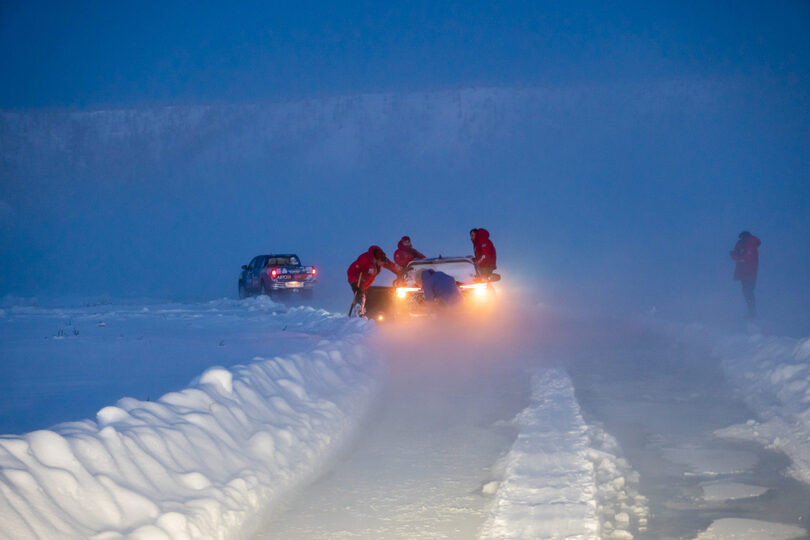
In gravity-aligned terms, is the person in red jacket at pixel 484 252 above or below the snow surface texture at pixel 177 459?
above

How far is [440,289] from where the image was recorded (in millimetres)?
12883

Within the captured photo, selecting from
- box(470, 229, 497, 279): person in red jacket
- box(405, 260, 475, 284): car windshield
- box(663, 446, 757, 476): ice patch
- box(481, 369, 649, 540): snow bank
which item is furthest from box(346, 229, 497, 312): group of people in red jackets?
box(663, 446, 757, 476): ice patch

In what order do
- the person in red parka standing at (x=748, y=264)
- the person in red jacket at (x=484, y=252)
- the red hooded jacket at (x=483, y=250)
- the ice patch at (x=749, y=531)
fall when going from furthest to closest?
the person in red parka standing at (x=748, y=264)
the red hooded jacket at (x=483, y=250)
the person in red jacket at (x=484, y=252)
the ice patch at (x=749, y=531)

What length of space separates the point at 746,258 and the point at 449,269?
7815 mm

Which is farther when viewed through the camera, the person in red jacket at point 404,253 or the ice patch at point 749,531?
the person in red jacket at point 404,253

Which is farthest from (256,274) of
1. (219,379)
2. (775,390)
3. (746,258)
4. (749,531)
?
(749,531)

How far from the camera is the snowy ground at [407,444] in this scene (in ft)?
13.7

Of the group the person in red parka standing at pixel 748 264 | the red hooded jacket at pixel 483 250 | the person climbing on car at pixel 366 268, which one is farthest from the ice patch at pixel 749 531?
the person in red parka standing at pixel 748 264

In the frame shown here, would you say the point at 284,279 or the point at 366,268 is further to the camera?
the point at 284,279

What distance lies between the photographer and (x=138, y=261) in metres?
67.7

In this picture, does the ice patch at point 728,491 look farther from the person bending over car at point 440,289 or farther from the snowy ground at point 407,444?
the person bending over car at point 440,289

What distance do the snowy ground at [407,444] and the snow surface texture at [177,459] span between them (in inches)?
0.6

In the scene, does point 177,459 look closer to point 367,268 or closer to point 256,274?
point 367,268

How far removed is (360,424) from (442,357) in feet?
13.9
